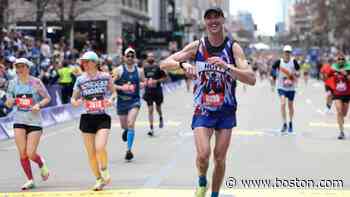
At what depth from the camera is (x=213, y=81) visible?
7.43 m

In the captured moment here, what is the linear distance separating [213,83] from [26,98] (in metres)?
3.48

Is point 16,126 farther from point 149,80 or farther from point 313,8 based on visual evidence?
point 313,8

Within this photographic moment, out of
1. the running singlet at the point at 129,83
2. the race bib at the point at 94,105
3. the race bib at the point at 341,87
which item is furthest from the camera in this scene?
the race bib at the point at 341,87

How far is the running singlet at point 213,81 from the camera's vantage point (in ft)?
24.3

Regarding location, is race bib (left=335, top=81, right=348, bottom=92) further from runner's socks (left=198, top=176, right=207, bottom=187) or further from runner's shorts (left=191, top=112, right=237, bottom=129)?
runner's socks (left=198, top=176, right=207, bottom=187)

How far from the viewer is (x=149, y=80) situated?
17.2m

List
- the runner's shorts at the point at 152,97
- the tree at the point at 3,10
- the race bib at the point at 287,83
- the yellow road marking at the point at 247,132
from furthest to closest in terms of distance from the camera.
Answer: the tree at the point at 3,10 → the runner's shorts at the point at 152,97 → the yellow road marking at the point at 247,132 → the race bib at the point at 287,83

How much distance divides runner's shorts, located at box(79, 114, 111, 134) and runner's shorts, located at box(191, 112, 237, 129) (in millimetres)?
2320

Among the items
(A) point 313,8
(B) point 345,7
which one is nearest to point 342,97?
(B) point 345,7

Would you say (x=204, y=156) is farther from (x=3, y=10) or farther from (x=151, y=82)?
(x=3, y=10)

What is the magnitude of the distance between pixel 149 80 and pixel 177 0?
78532mm

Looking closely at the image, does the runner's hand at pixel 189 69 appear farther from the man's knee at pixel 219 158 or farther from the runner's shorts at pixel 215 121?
the man's knee at pixel 219 158

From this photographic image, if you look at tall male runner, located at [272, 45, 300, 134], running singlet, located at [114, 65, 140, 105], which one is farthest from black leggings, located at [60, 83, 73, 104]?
running singlet, located at [114, 65, 140, 105]

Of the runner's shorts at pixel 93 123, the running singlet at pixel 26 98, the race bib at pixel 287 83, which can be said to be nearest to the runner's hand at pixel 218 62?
the runner's shorts at pixel 93 123
